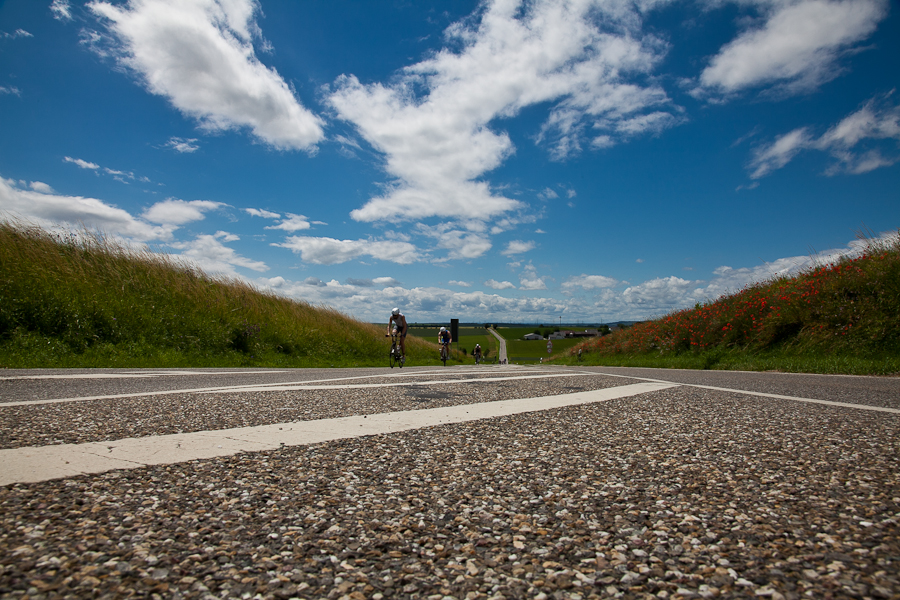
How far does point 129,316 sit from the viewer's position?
447 inches

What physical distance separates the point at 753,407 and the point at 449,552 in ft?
13.2

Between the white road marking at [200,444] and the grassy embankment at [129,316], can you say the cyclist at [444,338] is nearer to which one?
the grassy embankment at [129,316]

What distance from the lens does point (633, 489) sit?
1979mm

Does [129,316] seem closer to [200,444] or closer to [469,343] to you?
[200,444]

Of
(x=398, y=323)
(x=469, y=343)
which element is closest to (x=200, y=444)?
(x=398, y=323)

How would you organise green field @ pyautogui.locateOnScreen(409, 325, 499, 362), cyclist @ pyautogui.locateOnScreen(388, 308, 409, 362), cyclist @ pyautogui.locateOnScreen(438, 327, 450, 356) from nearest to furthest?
cyclist @ pyautogui.locateOnScreen(388, 308, 409, 362), cyclist @ pyautogui.locateOnScreen(438, 327, 450, 356), green field @ pyautogui.locateOnScreen(409, 325, 499, 362)

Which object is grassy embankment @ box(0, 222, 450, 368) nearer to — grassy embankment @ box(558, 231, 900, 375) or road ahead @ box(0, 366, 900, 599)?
road ahead @ box(0, 366, 900, 599)

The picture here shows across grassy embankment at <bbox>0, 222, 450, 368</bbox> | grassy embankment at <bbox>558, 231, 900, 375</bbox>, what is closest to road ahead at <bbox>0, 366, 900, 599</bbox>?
grassy embankment at <bbox>0, 222, 450, 368</bbox>

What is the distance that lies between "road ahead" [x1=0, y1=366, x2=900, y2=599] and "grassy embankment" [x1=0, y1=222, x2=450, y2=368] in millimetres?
7929

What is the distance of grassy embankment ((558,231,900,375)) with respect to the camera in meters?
10.3

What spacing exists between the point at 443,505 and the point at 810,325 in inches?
576

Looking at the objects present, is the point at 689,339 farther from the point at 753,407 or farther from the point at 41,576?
the point at 41,576

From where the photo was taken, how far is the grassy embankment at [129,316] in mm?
9656

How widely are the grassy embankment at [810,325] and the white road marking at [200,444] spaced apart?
32.7 ft
